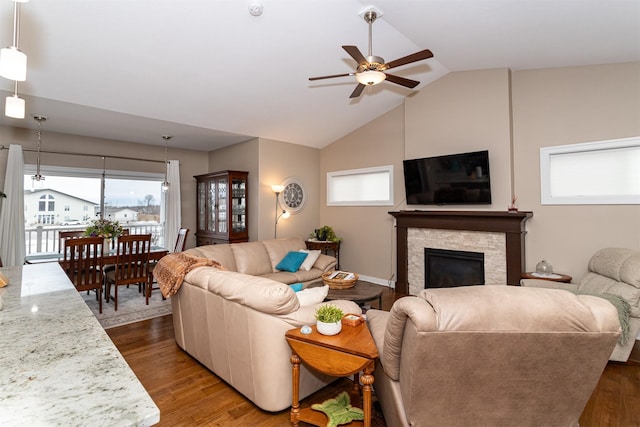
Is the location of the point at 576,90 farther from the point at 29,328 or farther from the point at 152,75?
the point at 29,328

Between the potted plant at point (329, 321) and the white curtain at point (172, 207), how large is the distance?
5301 mm

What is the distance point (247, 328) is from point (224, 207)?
4070 millimetres

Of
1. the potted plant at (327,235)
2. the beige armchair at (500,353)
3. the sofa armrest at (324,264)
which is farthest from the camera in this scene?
the potted plant at (327,235)

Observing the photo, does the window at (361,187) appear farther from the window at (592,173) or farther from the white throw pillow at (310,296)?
the white throw pillow at (310,296)

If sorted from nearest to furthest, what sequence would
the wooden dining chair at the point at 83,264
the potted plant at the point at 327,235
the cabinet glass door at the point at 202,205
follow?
the wooden dining chair at the point at 83,264, the potted plant at the point at 327,235, the cabinet glass door at the point at 202,205

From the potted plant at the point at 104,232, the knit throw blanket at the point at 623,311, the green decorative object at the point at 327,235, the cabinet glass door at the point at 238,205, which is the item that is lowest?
the knit throw blanket at the point at 623,311

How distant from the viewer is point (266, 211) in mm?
5770

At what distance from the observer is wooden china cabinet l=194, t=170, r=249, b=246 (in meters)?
5.70

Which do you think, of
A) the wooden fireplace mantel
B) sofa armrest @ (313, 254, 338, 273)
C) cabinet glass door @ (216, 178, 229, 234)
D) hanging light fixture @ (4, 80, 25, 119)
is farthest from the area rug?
the wooden fireplace mantel

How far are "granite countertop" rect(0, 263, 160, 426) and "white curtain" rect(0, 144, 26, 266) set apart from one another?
4508 millimetres

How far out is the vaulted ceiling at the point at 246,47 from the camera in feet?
9.05

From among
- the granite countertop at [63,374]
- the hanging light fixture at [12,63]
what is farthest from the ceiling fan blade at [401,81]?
the granite countertop at [63,374]

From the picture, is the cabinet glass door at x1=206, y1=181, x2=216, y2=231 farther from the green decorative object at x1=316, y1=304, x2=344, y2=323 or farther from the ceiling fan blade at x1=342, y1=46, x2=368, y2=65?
the green decorative object at x1=316, y1=304, x2=344, y2=323

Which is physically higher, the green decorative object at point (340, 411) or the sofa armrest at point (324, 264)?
the sofa armrest at point (324, 264)
